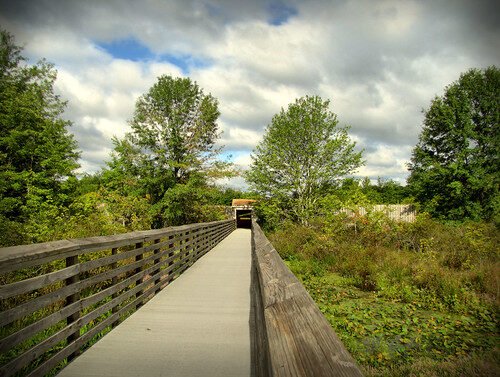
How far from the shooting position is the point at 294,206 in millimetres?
24422

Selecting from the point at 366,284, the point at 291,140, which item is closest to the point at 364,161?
the point at 291,140

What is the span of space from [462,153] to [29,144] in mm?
34433

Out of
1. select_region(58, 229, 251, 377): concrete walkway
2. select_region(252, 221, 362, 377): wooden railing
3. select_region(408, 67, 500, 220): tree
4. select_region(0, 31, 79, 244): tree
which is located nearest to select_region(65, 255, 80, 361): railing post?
select_region(58, 229, 251, 377): concrete walkway

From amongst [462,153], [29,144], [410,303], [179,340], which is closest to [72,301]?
[179,340]

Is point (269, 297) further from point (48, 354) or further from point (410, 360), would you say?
point (410, 360)

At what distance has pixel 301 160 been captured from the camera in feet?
80.6

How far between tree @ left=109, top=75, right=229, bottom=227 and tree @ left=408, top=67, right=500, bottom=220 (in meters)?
19.3

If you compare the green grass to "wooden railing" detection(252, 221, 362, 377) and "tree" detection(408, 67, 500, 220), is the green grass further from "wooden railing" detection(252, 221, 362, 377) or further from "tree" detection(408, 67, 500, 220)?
"tree" detection(408, 67, 500, 220)

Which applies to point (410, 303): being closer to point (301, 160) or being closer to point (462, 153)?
point (301, 160)

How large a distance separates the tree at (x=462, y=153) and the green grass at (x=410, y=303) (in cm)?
1521

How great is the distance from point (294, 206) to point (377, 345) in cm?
1973

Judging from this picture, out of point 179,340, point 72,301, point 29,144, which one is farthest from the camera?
point 29,144

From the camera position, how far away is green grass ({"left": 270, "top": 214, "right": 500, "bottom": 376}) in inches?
166

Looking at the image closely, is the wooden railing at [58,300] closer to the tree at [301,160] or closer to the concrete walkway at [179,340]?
the concrete walkway at [179,340]
